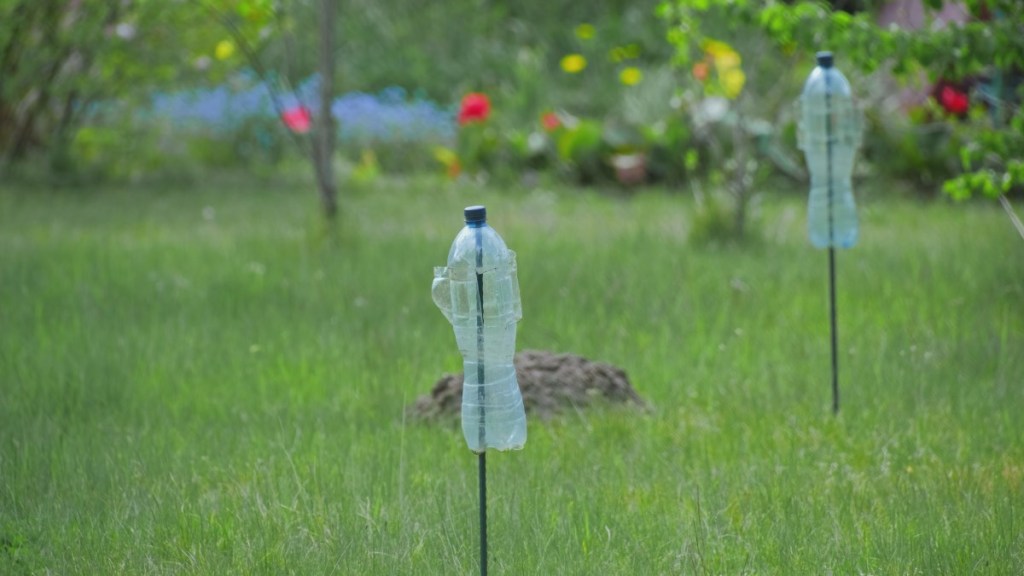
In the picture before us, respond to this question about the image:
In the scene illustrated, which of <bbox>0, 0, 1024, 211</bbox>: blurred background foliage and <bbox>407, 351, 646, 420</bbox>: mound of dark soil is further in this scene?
<bbox>0, 0, 1024, 211</bbox>: blurred background foliage

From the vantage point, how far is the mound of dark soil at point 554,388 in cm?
502

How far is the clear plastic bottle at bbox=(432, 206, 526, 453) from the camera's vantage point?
3176 mm

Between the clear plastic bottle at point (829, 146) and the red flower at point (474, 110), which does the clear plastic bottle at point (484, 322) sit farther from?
the red flower at point (474, 110)

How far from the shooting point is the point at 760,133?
1082cm

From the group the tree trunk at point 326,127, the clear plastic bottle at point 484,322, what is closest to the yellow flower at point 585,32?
the tree trunk at point 326,127

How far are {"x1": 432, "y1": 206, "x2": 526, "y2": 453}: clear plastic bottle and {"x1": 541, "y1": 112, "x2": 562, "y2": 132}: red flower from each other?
8242mm

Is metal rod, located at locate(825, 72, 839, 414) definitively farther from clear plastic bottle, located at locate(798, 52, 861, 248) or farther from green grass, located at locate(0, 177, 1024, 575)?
green grass, located at locate(0, 177, 1024, 575)

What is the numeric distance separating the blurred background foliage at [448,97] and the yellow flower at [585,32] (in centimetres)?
2

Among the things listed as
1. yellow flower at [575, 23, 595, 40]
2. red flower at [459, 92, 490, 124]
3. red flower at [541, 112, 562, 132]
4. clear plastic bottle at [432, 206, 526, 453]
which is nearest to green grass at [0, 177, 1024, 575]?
clear plastic bottle at [432, 206, 526, 453]

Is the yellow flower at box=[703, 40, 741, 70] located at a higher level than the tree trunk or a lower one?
higher

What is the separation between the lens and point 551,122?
1154 centimetres

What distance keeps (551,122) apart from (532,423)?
→ 269 inches

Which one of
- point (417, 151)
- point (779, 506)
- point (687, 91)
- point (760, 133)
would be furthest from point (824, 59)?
point (417, 151)

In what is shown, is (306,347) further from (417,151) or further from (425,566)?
(417,151)
